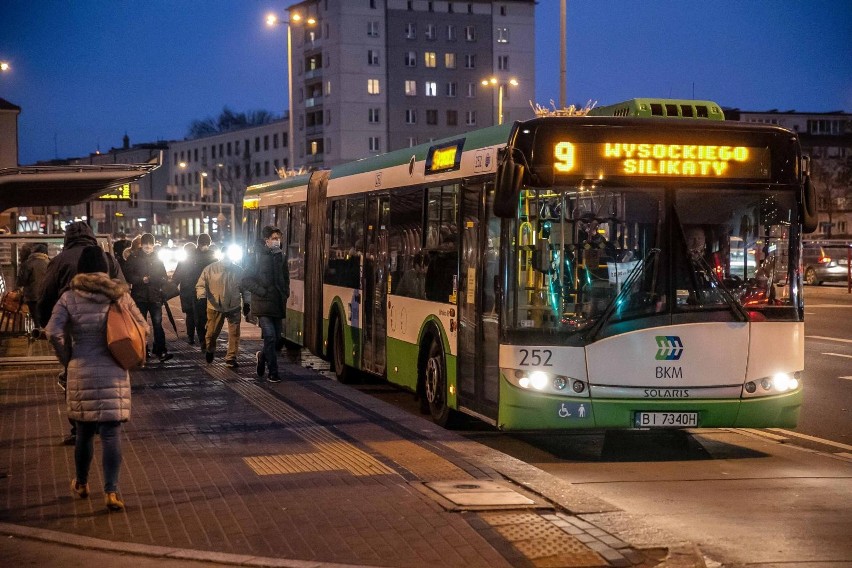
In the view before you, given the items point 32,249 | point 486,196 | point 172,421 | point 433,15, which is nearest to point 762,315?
point 486,196

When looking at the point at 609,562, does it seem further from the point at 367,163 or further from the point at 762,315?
the point at 367,163

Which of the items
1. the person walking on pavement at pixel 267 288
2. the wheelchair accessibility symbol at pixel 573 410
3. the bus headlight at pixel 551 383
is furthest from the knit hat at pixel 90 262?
the person walking on pavement at pixel 267 288

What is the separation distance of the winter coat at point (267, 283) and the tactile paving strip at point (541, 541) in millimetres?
8594

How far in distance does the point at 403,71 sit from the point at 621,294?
10913 cm

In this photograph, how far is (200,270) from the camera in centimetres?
2197

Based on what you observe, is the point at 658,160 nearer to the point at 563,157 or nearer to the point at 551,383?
the point at 563,157

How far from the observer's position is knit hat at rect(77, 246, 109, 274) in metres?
9.83

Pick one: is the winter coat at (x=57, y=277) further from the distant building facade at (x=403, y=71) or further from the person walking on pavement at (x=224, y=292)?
the distant building facade at (x=403, y=71)

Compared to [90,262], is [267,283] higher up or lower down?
lower down

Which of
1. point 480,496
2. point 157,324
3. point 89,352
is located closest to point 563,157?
point 480,496

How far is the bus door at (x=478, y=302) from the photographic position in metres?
11.5

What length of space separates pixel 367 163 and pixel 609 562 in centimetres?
1022

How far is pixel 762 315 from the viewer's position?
1119cm

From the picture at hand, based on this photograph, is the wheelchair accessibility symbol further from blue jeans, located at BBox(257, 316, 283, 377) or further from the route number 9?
blue jeans, located at BBox(257, 316, 283, 377)
